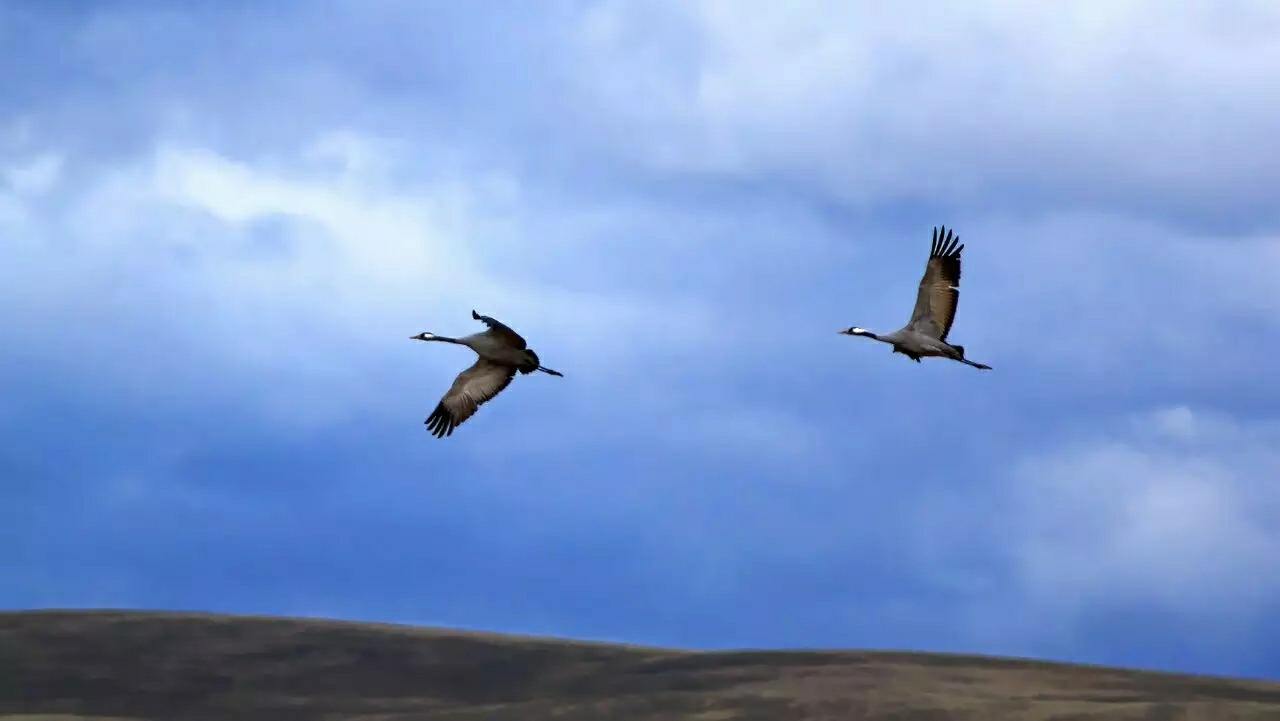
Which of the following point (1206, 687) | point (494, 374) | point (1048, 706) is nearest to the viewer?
point (494, 374)

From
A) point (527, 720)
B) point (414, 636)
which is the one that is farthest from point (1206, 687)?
point (414, 636)

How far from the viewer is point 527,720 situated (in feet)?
192

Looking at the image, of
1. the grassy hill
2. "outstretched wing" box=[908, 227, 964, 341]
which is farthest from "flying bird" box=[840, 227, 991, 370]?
the grassy hill

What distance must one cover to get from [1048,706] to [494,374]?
95.3ft

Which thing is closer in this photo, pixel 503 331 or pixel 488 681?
→ pixel 503 331

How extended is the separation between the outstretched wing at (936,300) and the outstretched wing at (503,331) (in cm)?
782

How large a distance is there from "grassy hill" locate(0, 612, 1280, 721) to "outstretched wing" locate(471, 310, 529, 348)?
1093 inches

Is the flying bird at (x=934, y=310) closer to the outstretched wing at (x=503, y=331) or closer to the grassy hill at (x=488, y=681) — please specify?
the outstretched wing at (x=503, y=331)

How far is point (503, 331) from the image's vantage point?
3180 cm

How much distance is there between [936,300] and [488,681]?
3995 cm

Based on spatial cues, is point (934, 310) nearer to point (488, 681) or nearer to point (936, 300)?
point (936, 300)

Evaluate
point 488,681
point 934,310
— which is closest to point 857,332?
point 934,310

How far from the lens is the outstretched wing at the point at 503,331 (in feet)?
102

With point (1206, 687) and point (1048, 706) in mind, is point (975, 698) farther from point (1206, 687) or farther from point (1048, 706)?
point (1206, 687)
